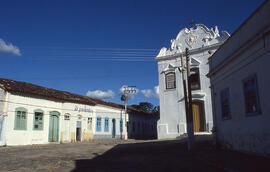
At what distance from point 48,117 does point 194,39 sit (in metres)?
14.7

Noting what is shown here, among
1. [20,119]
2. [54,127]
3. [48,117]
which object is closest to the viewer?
[20,119]

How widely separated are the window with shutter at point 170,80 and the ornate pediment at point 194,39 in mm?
2099

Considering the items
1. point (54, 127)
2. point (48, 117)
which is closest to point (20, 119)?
point (48, 117)

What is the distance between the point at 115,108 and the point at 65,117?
902 centimetres

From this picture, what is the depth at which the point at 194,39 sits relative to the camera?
21688 millimetres

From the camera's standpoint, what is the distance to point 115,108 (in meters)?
31.1

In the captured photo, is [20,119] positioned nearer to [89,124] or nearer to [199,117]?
[89,124]

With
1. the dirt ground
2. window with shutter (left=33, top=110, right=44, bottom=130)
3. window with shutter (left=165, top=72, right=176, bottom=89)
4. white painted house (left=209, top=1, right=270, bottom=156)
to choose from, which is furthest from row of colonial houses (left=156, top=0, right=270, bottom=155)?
window with shutter (left=33, top=110, right=44, bottom=130)

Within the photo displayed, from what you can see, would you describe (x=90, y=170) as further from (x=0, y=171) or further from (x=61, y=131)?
(x=61, y=131)

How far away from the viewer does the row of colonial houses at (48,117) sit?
17.8 meters

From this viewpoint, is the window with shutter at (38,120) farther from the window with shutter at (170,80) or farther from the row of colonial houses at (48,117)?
the window with shutter at (170,80)

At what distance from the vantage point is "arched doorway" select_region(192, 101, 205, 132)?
20.0 m

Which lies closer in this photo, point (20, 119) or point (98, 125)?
point (20, 119)

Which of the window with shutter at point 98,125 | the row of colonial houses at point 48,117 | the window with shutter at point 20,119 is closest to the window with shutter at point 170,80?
the row of colonial houses at point 48,117
